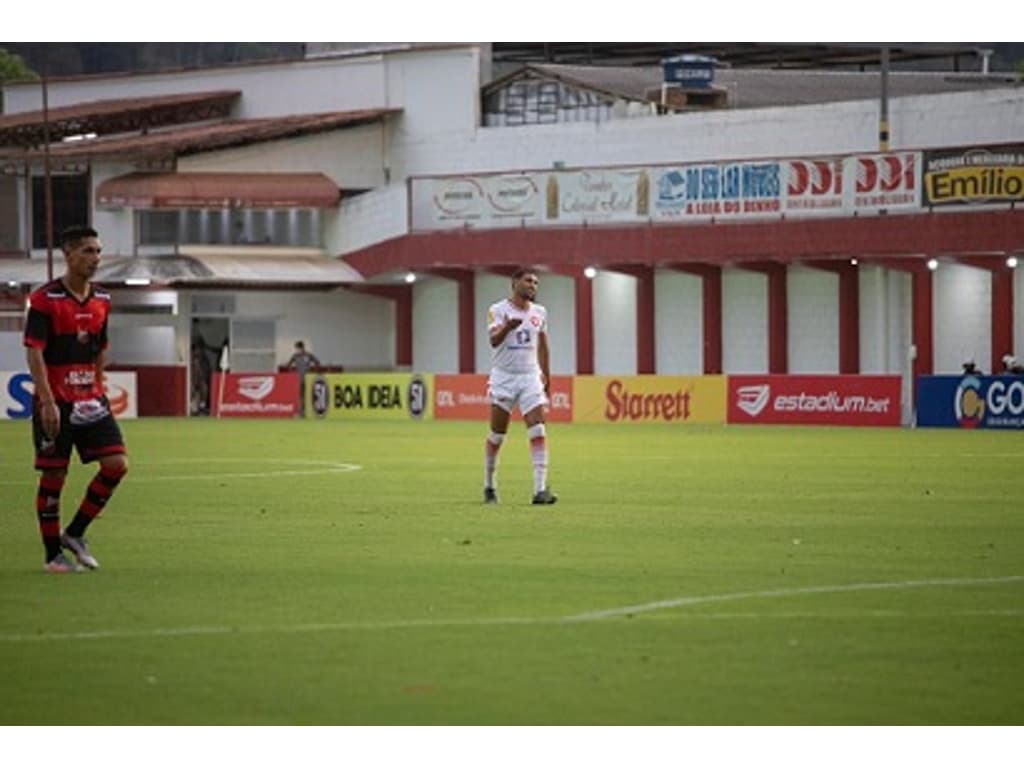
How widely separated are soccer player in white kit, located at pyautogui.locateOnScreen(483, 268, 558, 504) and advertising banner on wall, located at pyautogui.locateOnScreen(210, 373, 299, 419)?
36.6 meters

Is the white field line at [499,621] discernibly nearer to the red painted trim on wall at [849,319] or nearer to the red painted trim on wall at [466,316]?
the red painted trim on wall at [849,319]

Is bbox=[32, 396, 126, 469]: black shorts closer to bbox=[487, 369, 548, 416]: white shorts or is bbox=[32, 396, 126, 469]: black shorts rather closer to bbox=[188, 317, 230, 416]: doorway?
bbox=[487, 369, 548, 416]: white shorts

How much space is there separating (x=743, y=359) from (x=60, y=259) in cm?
2457

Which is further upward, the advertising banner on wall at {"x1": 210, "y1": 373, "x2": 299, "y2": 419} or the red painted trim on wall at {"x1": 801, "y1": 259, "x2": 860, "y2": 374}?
the red painted trim on wall at {"x1": 801, "y1": 259, "x2": 860, "y2": 374}

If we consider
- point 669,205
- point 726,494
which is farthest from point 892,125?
point 726,494

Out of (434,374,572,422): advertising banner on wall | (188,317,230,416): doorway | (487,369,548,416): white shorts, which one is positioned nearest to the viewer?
(487,369,548,416): white shorts

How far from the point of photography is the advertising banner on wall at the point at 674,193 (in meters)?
57.6

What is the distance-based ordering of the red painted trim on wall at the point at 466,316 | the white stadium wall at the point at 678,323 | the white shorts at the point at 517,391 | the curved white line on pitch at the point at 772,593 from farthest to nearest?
the red painted trim on wall at the point at 466,316, the white stadium wall at the point at 678,323, the white shorts at the point at 517,391, the curved white line on pitch at the point at 772,593

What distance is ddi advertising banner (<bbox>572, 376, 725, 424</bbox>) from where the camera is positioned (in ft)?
172

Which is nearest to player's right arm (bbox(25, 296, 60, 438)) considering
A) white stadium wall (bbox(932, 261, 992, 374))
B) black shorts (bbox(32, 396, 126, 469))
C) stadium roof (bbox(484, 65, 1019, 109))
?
black shorts (bbox(32, 396, 126, 469))

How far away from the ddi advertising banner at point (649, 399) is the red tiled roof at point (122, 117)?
28411 millimetres

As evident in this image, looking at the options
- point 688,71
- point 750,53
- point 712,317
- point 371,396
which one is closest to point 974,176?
point 712,317

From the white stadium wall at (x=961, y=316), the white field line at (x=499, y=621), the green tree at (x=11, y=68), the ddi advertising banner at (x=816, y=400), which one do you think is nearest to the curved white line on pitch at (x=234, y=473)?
the white field line at (x=499, y=621)

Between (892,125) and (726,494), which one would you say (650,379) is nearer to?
(892,125)
